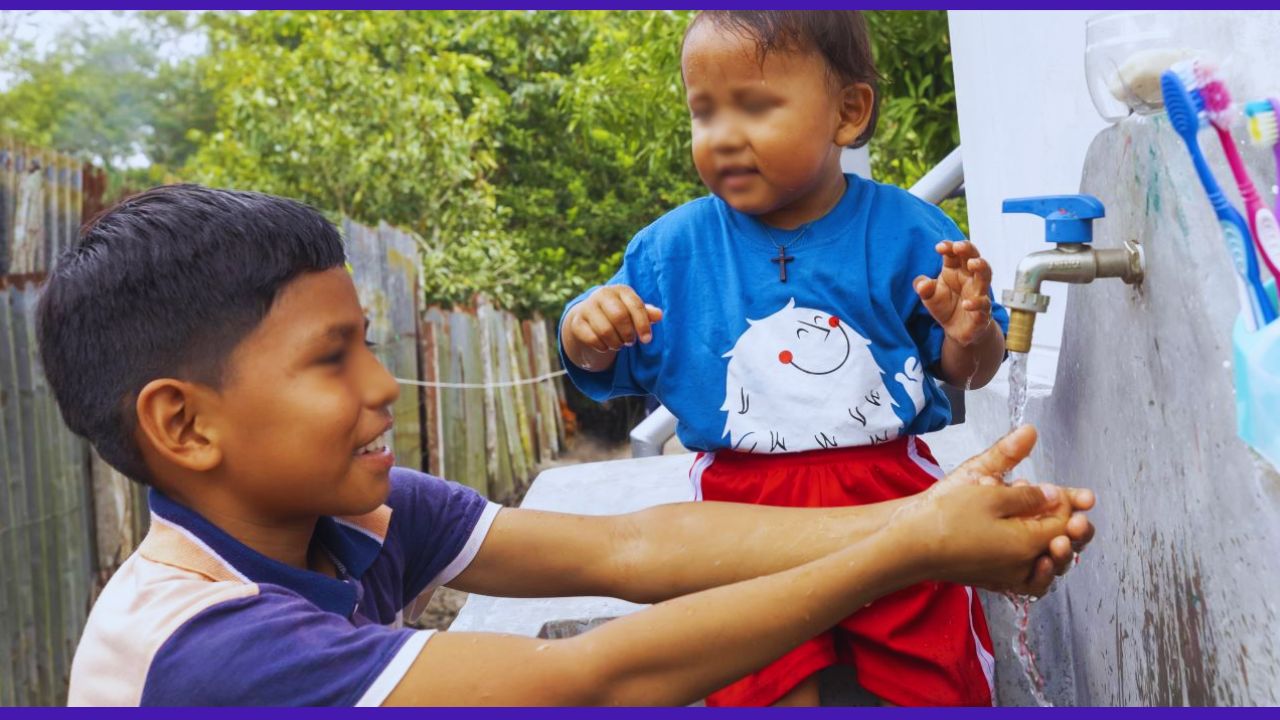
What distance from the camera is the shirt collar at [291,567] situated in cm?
139

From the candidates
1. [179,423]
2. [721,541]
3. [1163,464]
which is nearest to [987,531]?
[1163,464]

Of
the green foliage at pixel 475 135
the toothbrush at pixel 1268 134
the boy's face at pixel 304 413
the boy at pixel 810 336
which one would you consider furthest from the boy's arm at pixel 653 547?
the green foliage at pixel 475 135

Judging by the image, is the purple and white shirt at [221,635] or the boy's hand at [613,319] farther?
the boy's hand at [613,319]

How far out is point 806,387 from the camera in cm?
177

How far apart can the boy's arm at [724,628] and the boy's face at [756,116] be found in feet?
2.01

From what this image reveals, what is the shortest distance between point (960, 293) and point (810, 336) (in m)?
0.25

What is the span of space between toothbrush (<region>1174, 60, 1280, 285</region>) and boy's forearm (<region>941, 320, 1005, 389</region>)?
1.85ft

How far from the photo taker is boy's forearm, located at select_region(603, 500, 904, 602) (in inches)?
64.5

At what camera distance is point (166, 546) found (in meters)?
1.38

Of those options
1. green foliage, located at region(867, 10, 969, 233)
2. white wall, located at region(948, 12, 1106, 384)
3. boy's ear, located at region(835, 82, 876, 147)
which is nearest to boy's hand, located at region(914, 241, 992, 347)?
boy's ear, located at region(835, 82, 876, 147)

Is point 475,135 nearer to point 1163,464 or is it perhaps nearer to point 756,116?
point 756,116

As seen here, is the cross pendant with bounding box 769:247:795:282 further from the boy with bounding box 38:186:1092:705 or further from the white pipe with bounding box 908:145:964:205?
the white pipe with bounding box 908:145:964:205

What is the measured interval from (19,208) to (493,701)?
3.47 metres

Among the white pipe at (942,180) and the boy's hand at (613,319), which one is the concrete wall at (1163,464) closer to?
the boy's hand at (613,319)
